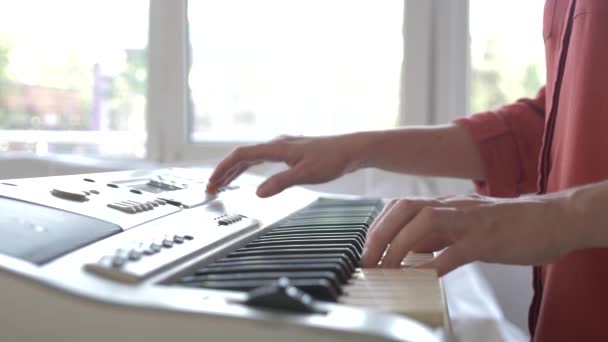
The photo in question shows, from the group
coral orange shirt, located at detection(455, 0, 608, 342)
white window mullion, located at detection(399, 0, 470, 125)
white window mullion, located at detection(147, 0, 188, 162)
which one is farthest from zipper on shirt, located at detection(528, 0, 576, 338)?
white window mullion, located at detection(147, 0, 188, 162)

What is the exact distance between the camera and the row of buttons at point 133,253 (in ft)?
1.21

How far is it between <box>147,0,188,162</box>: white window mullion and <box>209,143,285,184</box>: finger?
0.88 meters

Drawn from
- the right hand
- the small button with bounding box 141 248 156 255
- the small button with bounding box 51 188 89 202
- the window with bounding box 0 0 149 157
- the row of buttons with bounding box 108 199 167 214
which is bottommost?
the small button with bounding box 141 248 156 255

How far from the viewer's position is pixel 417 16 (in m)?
1.42

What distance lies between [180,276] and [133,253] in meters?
0.03

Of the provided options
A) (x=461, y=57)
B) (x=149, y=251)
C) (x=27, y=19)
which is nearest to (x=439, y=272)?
(x=149, y=251)

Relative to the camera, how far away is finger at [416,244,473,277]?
1.54 feet

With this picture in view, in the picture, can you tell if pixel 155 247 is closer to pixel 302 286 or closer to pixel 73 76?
pixel 302 286

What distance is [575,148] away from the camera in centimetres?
68

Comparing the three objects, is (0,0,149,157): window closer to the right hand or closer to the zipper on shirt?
the right hand

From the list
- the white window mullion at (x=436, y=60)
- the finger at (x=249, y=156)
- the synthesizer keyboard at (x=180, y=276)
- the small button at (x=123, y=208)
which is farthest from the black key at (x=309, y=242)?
the white window mullion at (x=436, y=60)

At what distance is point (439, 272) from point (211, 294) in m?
0.20

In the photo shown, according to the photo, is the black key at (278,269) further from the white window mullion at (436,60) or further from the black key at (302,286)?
the white window mullion at (436,60)

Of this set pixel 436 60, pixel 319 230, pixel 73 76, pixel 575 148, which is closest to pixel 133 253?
pixel 319 230
